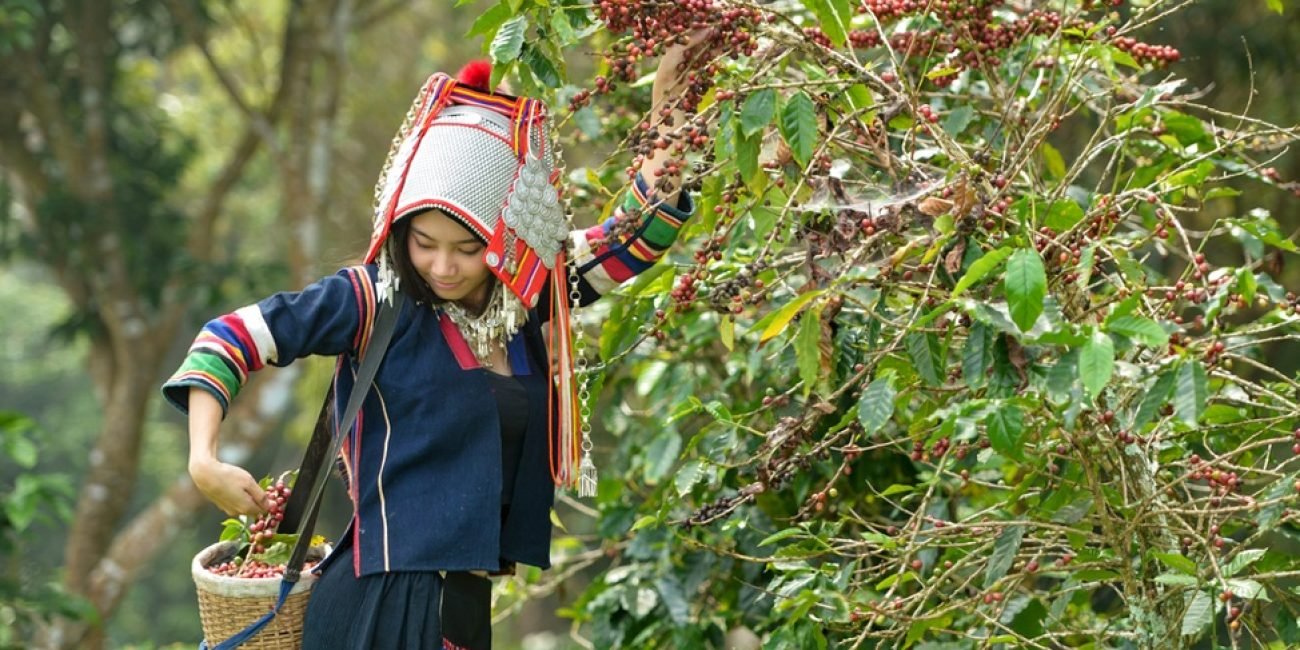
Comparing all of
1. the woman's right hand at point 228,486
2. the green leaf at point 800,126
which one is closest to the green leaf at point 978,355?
the green leaf at point 800,126

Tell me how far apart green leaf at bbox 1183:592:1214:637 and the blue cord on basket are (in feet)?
4.51

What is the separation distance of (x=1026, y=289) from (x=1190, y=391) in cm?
24

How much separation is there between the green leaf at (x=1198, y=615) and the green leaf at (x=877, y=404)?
1.71ft

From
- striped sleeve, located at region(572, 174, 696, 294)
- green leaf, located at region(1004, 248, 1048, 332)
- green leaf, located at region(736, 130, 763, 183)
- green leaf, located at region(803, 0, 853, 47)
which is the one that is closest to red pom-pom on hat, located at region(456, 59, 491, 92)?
striped sleeve, located at region(572, 174, 696, 294)

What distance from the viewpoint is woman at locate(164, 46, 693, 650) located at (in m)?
2.44

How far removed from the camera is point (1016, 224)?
7.33 feet

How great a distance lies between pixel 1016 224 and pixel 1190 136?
80cm

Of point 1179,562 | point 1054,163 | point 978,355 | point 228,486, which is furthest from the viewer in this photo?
point 1054,163

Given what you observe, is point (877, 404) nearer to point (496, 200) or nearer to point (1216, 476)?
point (1216, 476)

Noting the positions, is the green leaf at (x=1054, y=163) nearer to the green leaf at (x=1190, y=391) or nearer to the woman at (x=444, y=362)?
the woman at (x=444, y=362)

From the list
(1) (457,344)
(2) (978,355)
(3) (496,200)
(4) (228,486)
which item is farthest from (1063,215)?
(4) (228,486)

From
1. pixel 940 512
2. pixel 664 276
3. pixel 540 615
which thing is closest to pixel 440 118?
pixel 664 276

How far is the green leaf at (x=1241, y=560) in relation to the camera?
2.16 m

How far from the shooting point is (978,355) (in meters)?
2.02
